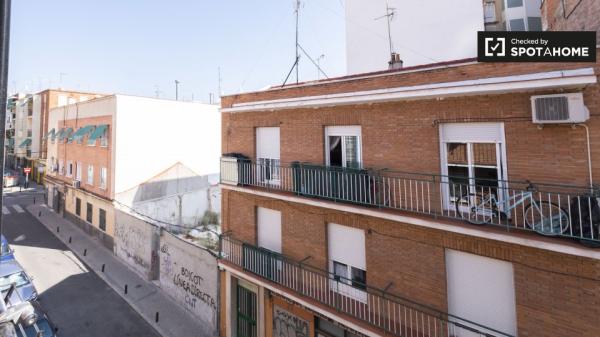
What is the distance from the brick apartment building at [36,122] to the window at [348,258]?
44.2 metres

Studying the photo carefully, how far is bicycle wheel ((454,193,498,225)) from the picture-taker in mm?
6277

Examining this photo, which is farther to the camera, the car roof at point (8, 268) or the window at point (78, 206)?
the window at point (78, 206)

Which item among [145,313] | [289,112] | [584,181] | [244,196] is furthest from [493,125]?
[145,313]

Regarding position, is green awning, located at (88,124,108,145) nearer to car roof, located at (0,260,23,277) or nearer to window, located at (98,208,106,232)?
window, located at (98,208,106,232)

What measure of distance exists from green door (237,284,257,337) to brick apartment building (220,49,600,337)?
8.7 inches

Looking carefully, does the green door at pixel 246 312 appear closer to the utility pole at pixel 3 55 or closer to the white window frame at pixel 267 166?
the white window frame at pixel 267 166

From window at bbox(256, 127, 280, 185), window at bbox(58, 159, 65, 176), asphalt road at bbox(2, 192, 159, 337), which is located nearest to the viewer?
window at bbox(256, 127, 280, 185)

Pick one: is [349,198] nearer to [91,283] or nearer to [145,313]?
[145,313]

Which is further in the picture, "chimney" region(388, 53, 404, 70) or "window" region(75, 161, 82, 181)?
"window" region(75, 161, 82, 181)

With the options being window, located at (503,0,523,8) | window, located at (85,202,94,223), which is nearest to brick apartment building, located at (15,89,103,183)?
window, located at (85,202,94,223)

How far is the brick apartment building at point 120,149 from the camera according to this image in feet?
65.4

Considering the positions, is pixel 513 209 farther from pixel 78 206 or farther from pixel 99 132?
pixel 78 206

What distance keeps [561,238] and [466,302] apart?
2234mm

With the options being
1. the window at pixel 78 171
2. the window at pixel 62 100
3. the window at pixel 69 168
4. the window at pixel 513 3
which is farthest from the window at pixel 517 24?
the window at pixel 62 100
